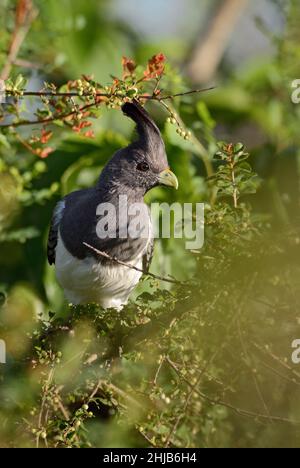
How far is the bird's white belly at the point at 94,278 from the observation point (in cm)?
467

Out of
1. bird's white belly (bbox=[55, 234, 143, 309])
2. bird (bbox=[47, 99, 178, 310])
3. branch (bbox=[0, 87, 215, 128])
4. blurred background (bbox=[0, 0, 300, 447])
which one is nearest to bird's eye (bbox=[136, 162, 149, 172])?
bird (bbox=[47, 99, 178, 310])

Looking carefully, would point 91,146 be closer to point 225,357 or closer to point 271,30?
point 271,30

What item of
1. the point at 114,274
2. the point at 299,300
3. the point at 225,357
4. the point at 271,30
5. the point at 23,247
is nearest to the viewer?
the point at 299,300

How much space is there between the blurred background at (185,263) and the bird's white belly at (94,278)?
14 cm

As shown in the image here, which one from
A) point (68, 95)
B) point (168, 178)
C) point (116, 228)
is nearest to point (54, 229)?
point (116, 228)

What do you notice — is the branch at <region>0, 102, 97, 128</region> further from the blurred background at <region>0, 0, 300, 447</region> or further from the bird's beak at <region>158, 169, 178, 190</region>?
the bird's beak at <region>158, 169, 178, 190</region>

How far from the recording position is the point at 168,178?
4742 millimetres

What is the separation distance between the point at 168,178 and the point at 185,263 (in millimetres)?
483

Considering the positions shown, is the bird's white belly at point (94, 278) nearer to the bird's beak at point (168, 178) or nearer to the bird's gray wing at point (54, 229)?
the bird's gray wing at point (54, 229)

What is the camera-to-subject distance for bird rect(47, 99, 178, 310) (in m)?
4.68

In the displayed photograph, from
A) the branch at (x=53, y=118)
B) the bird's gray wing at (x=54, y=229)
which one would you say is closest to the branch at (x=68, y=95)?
the branch at (x=53, y=118)

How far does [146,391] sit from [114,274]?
1.10 metres

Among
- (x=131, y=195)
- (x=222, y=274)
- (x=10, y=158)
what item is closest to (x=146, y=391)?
(x=222, y=274)
